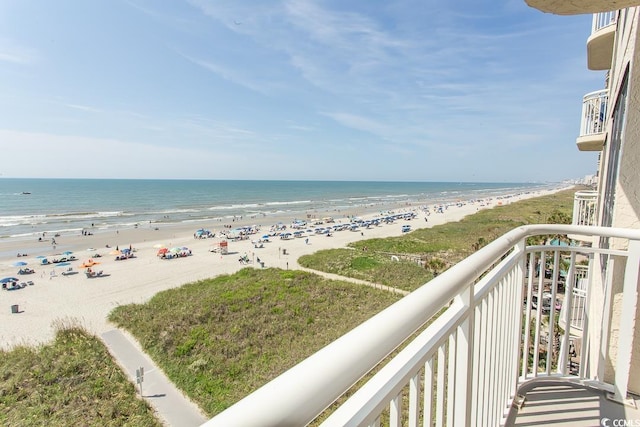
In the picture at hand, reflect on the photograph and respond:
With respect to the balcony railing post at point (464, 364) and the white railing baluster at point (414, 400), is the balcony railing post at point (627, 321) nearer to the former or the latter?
the balcony railing post at point (464, 364)

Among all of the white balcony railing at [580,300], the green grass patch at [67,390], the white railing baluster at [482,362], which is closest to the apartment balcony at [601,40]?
the white balcony railing at [580,300]

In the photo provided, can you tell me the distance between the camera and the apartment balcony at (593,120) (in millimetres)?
7594

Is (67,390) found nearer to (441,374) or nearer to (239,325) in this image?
(239,325)

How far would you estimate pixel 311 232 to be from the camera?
3328 centimetres

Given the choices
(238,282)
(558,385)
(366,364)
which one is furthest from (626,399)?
(238,282)

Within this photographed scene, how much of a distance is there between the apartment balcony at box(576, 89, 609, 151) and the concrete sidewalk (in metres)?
9.74

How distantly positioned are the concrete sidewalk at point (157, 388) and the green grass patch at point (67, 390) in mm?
272

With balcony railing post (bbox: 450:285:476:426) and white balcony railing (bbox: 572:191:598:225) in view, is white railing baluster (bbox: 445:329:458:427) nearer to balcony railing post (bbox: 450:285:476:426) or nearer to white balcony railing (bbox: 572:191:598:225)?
balcony railing post (bbox: 450:285:476:426)

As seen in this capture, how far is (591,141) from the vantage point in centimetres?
789

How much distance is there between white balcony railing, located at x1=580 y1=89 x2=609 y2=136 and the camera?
758 cm

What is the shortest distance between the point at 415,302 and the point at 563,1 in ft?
5.18

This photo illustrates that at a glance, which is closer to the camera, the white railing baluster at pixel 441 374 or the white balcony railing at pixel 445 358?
the white balcony railing at pixel 445 358

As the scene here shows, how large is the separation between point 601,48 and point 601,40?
38 centimetres

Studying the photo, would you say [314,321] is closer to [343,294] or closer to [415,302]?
[343,294]
